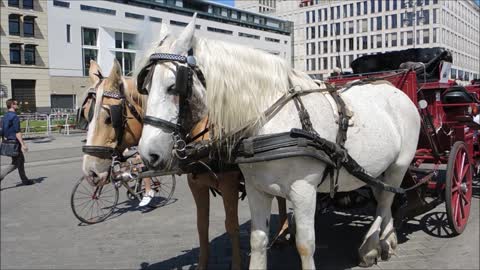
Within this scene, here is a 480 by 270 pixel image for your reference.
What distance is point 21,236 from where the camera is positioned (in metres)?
2.43

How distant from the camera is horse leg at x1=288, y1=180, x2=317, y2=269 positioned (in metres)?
2.76

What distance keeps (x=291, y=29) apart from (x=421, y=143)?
318 ft

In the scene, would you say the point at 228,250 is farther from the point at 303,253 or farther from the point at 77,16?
the point at 77,16

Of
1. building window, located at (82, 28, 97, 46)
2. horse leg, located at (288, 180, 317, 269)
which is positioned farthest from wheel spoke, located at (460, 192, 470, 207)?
building window, located at (82, 28, 97, 46)

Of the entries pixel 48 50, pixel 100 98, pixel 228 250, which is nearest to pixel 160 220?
pixel 228 250

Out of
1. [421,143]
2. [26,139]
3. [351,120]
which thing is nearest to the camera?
[351,120]

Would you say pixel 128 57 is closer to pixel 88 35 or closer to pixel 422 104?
pixel 422 104

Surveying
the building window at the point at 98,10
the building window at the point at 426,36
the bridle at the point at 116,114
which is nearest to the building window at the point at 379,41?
the building window at the point at 426,36

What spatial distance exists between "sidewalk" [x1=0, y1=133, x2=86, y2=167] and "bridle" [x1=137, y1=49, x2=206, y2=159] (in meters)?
11.5

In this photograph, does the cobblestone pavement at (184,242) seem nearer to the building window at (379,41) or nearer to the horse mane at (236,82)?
the horse mane at (236,82)

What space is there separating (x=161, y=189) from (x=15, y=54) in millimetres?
41166

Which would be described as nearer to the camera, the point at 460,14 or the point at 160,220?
the point at 160,220

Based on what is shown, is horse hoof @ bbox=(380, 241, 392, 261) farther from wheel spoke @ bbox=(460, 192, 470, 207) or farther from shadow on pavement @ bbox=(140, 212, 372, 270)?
wheel spoke @ bbox=(460, 192, 470, 207)

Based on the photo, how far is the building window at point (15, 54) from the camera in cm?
4035
